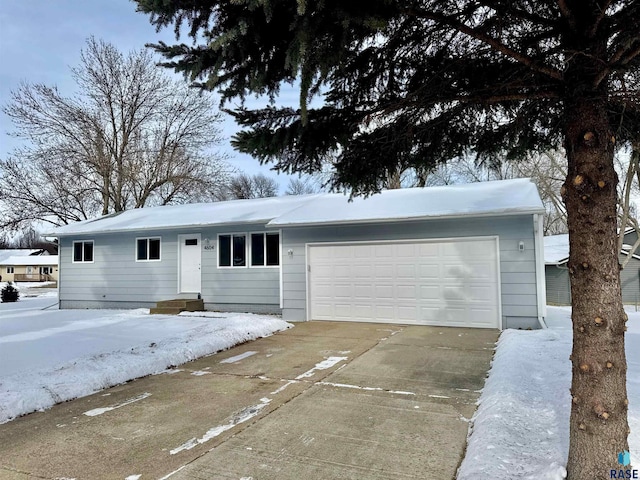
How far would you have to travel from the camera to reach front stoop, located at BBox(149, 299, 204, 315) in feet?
36.6

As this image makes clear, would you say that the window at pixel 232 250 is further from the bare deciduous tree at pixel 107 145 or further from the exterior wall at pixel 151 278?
the bare deciduous tree at pixel 107 145

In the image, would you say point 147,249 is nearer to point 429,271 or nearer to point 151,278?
point 151,278

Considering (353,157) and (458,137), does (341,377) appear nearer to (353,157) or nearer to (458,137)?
(353,157)

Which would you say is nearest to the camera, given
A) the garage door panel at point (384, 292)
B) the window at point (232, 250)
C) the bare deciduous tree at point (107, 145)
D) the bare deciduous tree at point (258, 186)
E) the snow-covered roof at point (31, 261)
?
the garage door panel at point (384, 292)

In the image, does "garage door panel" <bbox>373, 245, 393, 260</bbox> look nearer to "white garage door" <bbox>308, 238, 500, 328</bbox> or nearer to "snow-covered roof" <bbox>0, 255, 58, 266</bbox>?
"white garage door" <bbox>308, 238, 500, 328</bbox>

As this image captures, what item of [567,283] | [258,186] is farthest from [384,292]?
[258,186]

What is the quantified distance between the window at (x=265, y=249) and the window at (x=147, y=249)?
135 inches

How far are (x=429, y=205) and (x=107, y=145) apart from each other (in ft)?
61.0

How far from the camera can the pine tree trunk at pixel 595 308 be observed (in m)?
2.34

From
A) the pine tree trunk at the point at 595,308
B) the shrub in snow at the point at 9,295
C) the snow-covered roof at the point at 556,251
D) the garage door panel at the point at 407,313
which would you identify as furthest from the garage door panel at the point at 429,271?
the shrub in snow at the point at 9,295

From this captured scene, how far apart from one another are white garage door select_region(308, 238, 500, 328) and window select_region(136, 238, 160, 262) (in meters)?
5.52

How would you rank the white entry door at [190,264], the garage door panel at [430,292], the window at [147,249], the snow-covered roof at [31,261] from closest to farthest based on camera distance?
the garage door panel at [430,292], the white entry door at [190,264], the window at [147,249], the snow-covered roof at [31,261]

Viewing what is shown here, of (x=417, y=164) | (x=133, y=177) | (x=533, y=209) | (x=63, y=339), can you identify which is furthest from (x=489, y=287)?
(x=133, y=177)

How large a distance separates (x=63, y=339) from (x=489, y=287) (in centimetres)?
827
